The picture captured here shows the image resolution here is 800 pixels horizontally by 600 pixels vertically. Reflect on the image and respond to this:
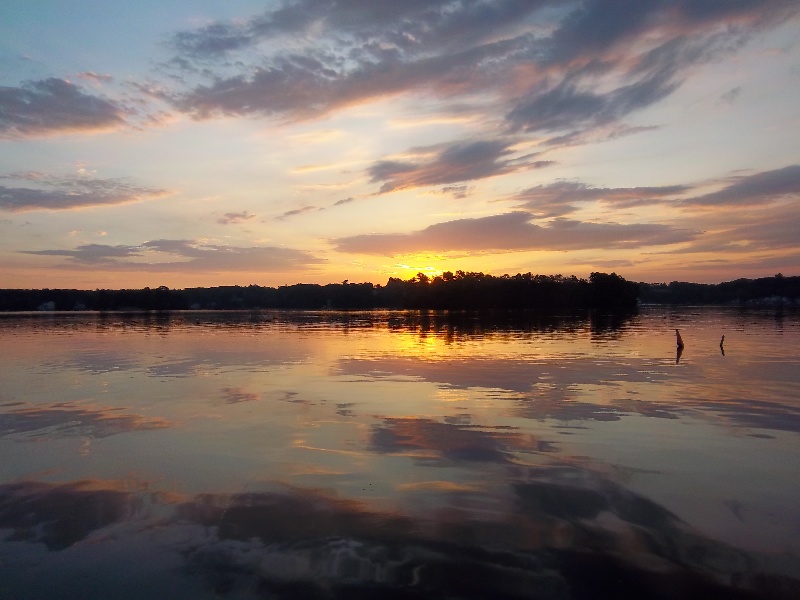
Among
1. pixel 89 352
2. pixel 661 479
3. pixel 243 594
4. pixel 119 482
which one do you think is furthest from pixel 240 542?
pixel 89 352

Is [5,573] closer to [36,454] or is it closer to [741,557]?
[36,454]

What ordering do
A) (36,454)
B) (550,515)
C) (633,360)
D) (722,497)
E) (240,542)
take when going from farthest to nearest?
1. (633,360)
2. (36,454)
3. (722,497)
4. (550,515)
5. (240,542)

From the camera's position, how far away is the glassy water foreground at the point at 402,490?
829 centimetres

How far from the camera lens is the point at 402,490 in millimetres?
11812

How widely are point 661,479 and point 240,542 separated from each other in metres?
8.66

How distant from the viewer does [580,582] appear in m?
8.02

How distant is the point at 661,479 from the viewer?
40.5 ft

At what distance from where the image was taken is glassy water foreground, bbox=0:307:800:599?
27.2ft

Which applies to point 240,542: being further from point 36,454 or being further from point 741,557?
point 36,454

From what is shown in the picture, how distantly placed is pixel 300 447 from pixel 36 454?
21.9 ft

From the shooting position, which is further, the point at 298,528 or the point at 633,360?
the point at 633,360

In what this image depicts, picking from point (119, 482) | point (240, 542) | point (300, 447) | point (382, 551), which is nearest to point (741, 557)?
point (382, 551)

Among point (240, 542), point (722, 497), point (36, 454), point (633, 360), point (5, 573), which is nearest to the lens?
point (5, 573)

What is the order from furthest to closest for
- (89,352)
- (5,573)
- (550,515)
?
1. (89,352)
2. (550,515)
3. (5,573)
